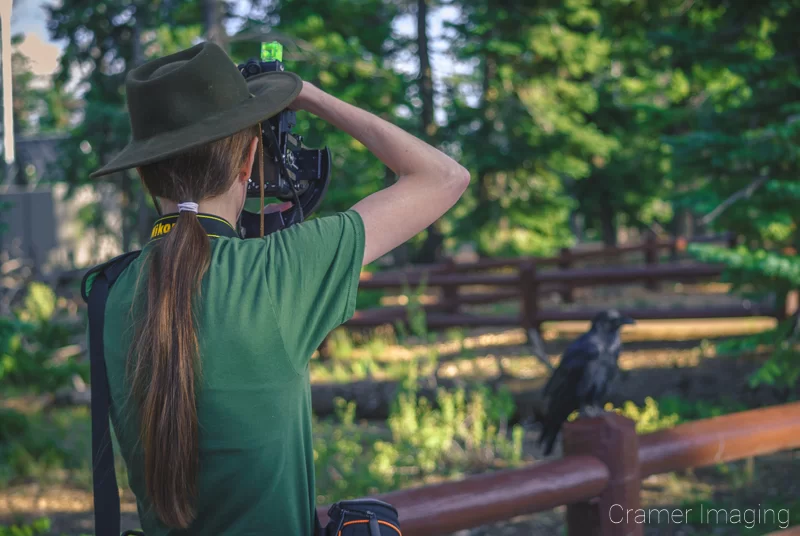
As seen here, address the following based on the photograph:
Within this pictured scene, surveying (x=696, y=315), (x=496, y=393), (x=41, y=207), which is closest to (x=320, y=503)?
(x=496, y=393)

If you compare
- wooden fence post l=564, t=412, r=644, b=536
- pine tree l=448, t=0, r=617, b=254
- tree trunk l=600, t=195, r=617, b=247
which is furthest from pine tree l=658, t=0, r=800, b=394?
tree trunk l=600, t=195, r=617, b=247

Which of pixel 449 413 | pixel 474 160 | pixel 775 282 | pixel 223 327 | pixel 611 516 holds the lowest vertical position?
pixel 449 413

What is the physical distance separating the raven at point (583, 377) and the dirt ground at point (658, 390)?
1182 millimetres

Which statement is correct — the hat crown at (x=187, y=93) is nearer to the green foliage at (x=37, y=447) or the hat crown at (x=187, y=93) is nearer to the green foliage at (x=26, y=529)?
the green foliage at (x=26, y=529)

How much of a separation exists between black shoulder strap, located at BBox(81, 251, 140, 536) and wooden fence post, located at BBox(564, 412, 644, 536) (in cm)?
169

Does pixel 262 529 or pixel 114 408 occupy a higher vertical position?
pixel 114 408

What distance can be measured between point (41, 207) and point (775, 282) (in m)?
28.0

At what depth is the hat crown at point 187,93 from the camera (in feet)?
4.71

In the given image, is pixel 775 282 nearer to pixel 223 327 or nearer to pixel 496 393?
pixel 496 393

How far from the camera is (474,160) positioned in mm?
14773

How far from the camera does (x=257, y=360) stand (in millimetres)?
1338

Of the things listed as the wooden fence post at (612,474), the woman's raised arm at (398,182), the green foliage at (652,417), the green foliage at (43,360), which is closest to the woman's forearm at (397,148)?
the woman's raised arm at (398,182)

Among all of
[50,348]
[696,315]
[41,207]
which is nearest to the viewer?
[696,315]

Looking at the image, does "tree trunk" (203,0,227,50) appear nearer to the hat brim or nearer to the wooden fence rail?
the wooden fence rail
